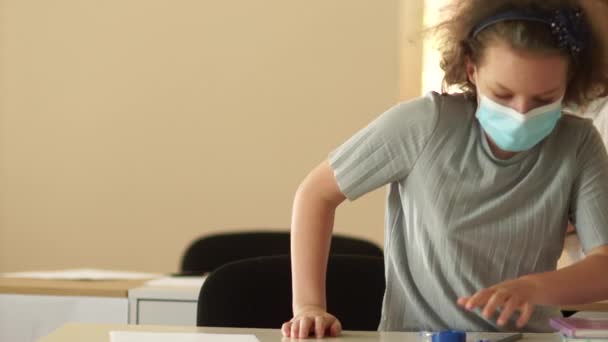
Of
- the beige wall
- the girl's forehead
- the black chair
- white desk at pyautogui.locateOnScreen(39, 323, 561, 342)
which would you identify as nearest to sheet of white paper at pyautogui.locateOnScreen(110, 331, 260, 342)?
white desk at pyautogui.locateOnScreen(39, 323, 561, 342)

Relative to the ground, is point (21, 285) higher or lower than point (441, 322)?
lower

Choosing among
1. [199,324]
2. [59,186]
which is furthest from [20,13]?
[199,324]

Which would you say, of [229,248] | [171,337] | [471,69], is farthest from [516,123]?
[229,248]

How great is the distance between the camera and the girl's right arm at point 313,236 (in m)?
1.57

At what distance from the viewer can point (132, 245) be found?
4020 millimetres

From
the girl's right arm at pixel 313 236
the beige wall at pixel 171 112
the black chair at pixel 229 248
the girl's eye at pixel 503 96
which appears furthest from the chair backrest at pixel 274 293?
the beige wall at pixel 171 112

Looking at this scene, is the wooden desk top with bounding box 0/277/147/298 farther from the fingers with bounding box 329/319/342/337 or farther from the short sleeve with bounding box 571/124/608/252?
the short sleeve with bounding box 571/124/608/252

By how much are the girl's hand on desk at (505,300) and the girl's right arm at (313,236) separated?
290 mm

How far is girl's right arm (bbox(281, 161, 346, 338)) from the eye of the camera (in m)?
1.57

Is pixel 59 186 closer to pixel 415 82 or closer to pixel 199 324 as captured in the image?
pixel 415 82

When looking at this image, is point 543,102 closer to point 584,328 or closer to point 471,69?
point 471,69

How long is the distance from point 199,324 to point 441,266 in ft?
1.56

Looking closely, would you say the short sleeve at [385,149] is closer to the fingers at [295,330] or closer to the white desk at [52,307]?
the fingers at [295,330]

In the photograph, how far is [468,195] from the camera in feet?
5.23
